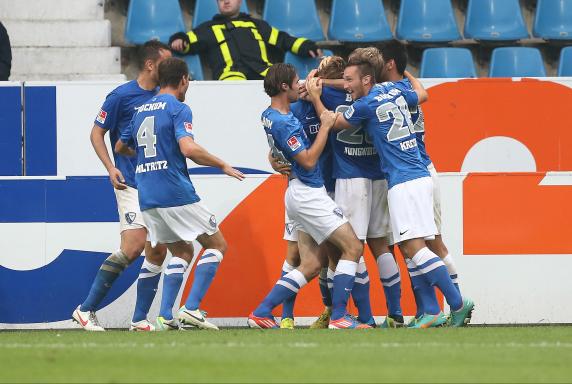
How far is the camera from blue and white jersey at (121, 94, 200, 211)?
7.95m

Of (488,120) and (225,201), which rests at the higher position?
(488,120)

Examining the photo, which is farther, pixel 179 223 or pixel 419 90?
pixel 419 90

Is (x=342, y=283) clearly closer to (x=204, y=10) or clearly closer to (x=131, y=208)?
(x=131, y=208)

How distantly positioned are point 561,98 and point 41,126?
4214 mm

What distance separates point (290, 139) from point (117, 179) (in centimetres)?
136

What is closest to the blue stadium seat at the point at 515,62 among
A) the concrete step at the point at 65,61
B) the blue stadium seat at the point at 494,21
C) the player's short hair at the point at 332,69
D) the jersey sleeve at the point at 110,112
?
the blue stadium seat at the point at 494,21

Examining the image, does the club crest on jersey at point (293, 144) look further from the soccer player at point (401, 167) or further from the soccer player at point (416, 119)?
the soccer player at point (416, 119)

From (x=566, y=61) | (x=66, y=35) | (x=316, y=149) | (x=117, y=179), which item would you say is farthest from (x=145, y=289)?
(x=566, y=61)

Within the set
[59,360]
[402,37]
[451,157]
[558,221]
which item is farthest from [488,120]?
[59,360]

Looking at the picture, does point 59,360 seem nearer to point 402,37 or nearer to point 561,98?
point 561,98

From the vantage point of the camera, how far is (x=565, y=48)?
41.0ft

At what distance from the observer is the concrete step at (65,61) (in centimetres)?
1212

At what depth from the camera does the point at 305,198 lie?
8.01m

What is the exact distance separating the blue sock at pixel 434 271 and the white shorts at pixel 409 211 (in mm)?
132
